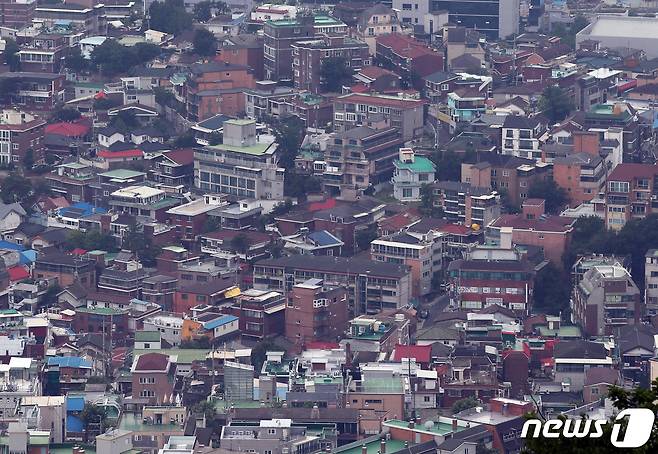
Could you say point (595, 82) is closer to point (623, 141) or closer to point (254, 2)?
point (623, 141)

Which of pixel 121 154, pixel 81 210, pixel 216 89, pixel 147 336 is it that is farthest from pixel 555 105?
pixel 147 336

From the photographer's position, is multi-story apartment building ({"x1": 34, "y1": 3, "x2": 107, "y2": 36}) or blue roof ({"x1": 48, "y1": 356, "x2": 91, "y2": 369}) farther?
multi-story apartment building ({"x1": 34, "y1": 3, "x2": 107, "y2": 36})

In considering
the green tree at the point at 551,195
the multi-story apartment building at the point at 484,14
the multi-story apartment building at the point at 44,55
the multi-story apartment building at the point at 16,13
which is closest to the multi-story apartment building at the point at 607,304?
the green tree at the point at 551,195

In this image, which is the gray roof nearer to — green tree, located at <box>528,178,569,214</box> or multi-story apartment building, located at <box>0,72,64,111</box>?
green tree, located at <box>528,178,569,214</box>

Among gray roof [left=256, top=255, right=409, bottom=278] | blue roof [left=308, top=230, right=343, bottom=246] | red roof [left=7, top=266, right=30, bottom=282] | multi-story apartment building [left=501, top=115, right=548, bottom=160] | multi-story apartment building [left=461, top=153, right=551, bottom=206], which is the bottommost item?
red roof [left=7, top=266, right=30, bottom=282]

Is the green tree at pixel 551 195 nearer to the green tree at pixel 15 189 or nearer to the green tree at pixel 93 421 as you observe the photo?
the green tree at pixel 15 189

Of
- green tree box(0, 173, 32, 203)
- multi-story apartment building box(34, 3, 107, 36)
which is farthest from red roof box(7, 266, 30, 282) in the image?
multi-story apartment building box(34, 3, 107, 36)
